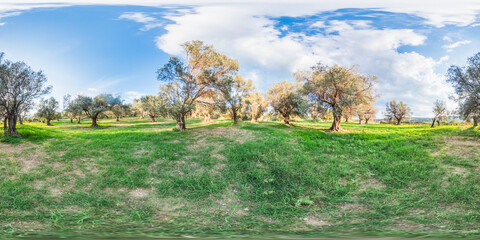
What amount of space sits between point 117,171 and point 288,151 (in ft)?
34.2

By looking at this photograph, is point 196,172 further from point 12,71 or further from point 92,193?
point 12,71

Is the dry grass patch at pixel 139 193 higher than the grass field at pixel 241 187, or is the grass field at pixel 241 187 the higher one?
the grass field at pixel 241 187

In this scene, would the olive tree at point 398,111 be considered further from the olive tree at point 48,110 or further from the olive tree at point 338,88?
the olive tree at point 48,110

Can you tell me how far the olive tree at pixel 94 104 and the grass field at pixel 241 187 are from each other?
2457 cm

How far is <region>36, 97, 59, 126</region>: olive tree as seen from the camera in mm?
44094

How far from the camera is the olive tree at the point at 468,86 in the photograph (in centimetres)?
2094

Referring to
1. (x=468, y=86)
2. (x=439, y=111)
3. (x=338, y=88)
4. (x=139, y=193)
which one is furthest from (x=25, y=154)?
(x=439, y=111)

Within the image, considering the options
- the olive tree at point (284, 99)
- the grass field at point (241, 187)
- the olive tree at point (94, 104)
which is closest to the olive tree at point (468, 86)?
the grass field at point (241, 187)

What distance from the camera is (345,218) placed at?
7.68m

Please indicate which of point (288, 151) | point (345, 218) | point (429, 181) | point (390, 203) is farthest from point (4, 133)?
point (429, 181)

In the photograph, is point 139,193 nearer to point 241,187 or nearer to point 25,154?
point 241,187

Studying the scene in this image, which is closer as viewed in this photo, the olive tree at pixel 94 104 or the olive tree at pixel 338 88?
the olive tree at pixel 338 88

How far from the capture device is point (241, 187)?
1093 centimetres

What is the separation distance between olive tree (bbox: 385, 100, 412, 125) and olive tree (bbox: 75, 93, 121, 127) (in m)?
69.7
